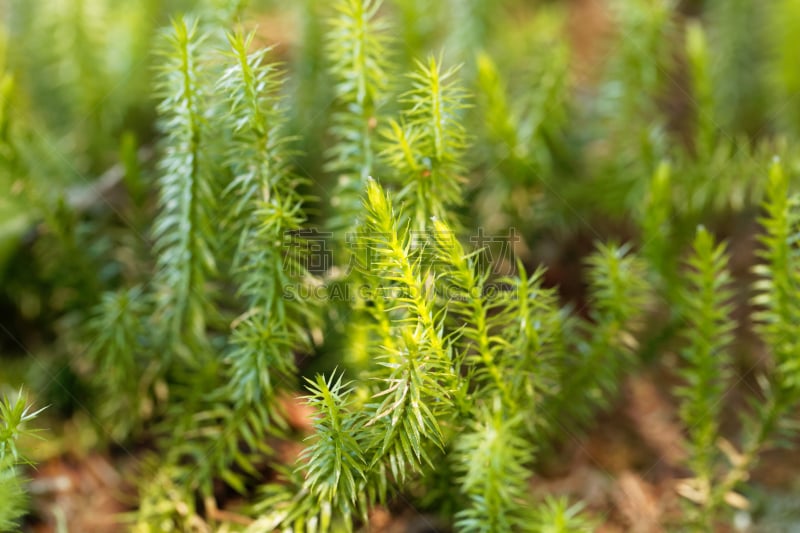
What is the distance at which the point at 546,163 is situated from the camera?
4.83ft

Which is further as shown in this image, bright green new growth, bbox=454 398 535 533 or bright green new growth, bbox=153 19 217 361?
bright green new growth, bbox=153 19 217 361

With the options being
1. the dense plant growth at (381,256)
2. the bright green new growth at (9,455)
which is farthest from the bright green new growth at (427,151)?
the bright green new growth at (9,455)

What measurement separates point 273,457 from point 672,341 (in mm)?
838

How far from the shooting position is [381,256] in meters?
1.03

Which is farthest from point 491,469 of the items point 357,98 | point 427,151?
point 357,98

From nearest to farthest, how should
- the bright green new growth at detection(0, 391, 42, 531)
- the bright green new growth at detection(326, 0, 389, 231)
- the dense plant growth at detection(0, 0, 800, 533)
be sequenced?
the bright green new growth at detection(0, 391, 42, 531) → the dense plant growth at detection(0, 0, 800, 533) → the bright green new growth at detection(326, 0, 389, 231)

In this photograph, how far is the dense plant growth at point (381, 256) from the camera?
3.38 ft

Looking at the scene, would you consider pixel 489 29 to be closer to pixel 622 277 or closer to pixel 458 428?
pixel 622 277

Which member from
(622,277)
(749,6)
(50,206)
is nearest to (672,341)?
(622,277)

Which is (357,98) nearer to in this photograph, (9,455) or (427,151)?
(427,151)

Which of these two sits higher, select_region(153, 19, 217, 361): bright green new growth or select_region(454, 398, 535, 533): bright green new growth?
select_region(153, 19, 217, 361): bright green new growth

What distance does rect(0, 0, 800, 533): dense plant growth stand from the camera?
3.38 ft

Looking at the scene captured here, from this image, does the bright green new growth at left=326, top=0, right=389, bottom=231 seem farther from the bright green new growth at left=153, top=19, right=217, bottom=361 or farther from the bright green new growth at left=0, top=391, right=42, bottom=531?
the bright green new growth at left=0, top=391, right=42, bottom=531

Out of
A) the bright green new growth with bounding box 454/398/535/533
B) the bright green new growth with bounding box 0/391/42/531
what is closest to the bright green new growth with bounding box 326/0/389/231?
the bright green new growth with bounding box 454/398/535/533
